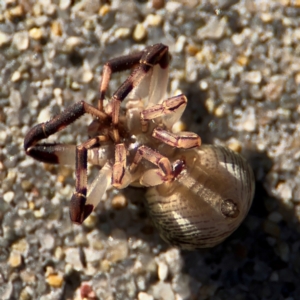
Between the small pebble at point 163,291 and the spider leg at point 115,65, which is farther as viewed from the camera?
the small pebble at point 163,291

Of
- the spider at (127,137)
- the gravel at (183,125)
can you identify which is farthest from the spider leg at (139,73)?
the gravel at (183,125)

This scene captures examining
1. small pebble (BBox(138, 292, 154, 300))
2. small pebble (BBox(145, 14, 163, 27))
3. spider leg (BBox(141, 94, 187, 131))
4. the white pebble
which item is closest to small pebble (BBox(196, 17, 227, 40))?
small pebble (BBox(145, 14, 163, 27))

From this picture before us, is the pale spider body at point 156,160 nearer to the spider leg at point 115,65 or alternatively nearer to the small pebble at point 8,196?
the spider leg at point 115,65

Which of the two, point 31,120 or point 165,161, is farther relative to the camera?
point 31,120

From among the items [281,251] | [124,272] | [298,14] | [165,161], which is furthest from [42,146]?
[298,14]

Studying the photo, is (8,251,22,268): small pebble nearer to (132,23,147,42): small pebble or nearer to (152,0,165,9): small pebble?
(132,23,147,42): small pebble

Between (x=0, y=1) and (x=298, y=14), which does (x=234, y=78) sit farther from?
(x=0, y=1)
